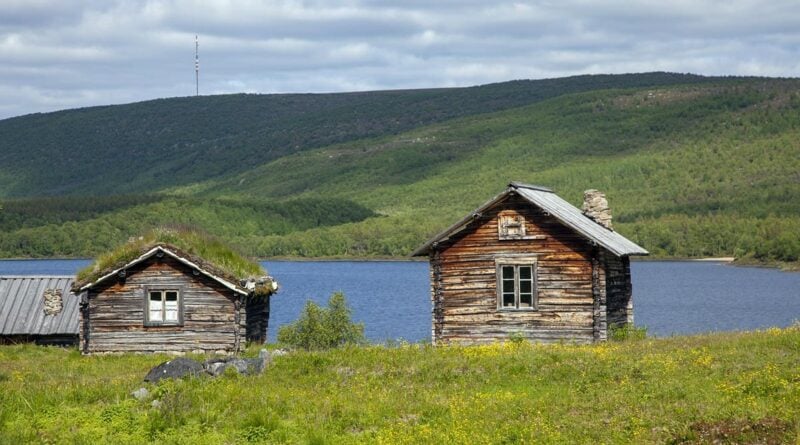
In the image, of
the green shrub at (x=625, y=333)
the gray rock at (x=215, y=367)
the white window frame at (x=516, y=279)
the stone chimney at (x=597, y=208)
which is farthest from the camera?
the stone chimney at (x=597, y=208)

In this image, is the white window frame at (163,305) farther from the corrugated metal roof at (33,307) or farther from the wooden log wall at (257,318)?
the corrugated metal roof at (33,307)

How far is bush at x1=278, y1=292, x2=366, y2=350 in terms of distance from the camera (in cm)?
4266

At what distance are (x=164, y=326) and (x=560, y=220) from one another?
13.6 metres

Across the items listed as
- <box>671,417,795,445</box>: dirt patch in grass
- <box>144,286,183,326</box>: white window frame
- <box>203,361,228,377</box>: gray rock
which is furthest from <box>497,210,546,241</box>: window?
<box>671,417,795,445</box>: dirt patch in grass

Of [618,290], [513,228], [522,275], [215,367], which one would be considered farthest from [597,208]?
[215,367]

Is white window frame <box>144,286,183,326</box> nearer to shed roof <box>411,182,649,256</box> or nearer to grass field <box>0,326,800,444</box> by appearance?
shed roof <box>411,182,649,256</box>

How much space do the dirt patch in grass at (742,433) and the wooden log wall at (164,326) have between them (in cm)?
2347

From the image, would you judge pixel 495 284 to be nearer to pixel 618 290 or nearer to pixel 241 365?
pixel 618 290

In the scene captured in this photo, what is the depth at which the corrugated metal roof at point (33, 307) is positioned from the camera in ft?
140

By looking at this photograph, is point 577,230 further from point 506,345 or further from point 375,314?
point 375,314

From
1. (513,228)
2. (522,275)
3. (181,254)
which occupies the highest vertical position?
(513,228)

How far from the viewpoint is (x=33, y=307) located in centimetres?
4325

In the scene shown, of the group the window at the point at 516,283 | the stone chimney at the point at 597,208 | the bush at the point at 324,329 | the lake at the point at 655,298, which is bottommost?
the lake at the point at 655,298

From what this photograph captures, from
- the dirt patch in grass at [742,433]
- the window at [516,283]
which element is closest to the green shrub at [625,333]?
the window at [516,283]
